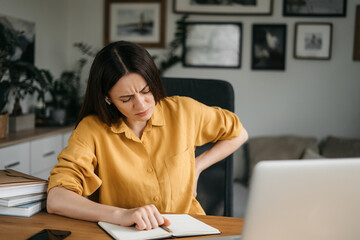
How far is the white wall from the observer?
3221 mm

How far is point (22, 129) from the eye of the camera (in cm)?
265

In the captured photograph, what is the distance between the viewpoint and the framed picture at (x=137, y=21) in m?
3.42

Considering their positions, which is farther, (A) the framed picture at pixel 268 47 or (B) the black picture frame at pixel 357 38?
(A) the framed picture at pixel 268 47

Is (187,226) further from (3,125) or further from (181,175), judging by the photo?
(3,125)

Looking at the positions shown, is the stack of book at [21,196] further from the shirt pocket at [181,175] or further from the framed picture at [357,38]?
the framed picture at [357,38]

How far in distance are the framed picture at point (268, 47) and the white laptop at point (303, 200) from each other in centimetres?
271

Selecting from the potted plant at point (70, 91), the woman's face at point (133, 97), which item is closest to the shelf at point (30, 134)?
the potted plant at point (70, 91)

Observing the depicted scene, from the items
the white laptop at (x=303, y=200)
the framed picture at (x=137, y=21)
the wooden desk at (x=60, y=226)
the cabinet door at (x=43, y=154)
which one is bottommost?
the cabinet door at (x=43, y=154)

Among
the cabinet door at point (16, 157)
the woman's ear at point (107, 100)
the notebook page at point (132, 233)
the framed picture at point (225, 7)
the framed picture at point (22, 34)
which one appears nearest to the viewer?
the notebook page at point (132, 233)

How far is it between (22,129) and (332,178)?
7.90ft

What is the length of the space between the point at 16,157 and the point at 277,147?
203 cm

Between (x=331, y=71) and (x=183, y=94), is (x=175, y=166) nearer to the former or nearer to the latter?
(x=183, y=94)

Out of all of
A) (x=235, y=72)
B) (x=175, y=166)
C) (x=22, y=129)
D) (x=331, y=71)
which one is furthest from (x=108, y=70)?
(x=331, y=71)

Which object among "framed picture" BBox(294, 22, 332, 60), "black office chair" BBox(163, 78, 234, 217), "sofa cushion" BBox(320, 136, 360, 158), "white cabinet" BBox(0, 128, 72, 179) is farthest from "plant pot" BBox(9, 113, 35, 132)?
"sofa cushion" BBox(320, 136, 360, 158)
